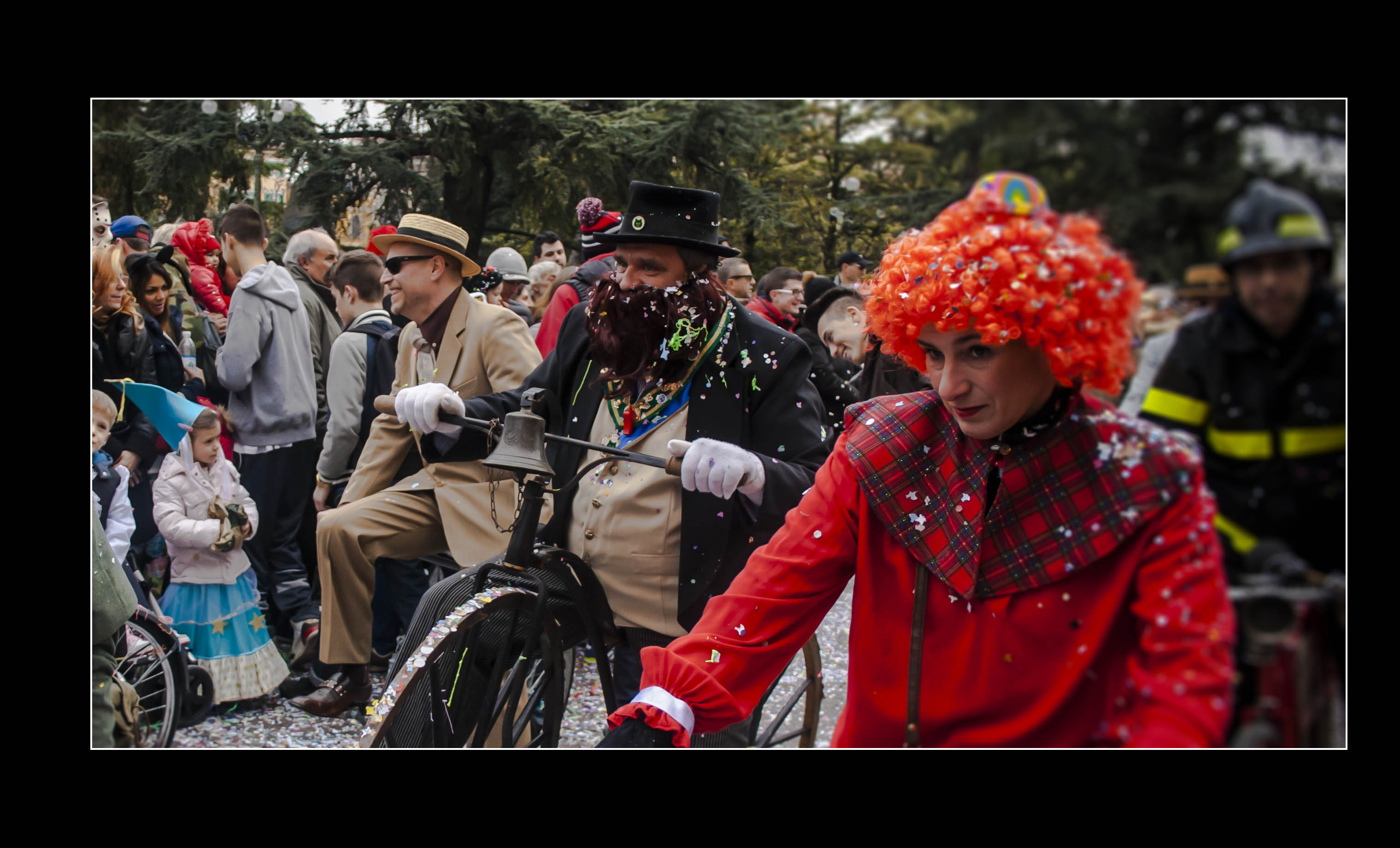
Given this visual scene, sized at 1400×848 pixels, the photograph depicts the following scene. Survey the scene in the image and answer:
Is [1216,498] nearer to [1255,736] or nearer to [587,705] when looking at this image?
[1255,736]

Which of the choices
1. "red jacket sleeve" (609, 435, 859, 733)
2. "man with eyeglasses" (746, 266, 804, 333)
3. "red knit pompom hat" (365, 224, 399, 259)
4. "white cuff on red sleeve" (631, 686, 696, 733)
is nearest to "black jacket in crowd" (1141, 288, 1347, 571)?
"red jacket sleeve" (609, 435, 859, 733)

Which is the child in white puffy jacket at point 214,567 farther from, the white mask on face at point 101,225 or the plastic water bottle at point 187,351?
the white mask on face at point 101,225

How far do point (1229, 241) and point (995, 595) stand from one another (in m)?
0.63

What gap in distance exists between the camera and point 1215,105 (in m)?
1.65

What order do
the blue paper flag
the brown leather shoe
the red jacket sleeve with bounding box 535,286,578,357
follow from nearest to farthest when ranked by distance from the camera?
the blue paper flag < the brown leather shoe < the red jacket sleeve with bounding box 535,286,578,357

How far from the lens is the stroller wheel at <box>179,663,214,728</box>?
292 cm

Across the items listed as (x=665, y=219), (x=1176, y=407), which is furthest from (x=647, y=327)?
(x=1176, y=407)

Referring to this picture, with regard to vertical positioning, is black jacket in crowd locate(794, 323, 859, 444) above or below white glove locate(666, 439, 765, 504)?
above

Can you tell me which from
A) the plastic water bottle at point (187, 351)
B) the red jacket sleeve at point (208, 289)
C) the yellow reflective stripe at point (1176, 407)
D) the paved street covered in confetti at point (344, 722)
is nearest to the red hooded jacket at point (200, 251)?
the red jacket sleeve at point (208, 289)

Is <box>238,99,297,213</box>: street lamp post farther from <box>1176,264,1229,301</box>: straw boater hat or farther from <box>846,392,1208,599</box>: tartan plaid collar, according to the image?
<box>1176,264,1229,301</box>: straw boater hat

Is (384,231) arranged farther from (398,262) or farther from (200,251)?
(200,251)

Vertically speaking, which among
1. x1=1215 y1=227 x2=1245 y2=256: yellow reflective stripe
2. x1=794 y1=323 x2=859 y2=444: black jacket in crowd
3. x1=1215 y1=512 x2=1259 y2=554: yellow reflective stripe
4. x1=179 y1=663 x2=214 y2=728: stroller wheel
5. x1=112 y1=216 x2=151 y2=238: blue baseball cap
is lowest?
x1=179 y1=663 x2=214 y2=728: stroller wheel

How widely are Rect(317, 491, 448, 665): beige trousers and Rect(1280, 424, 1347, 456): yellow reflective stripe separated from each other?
7.23 ft
